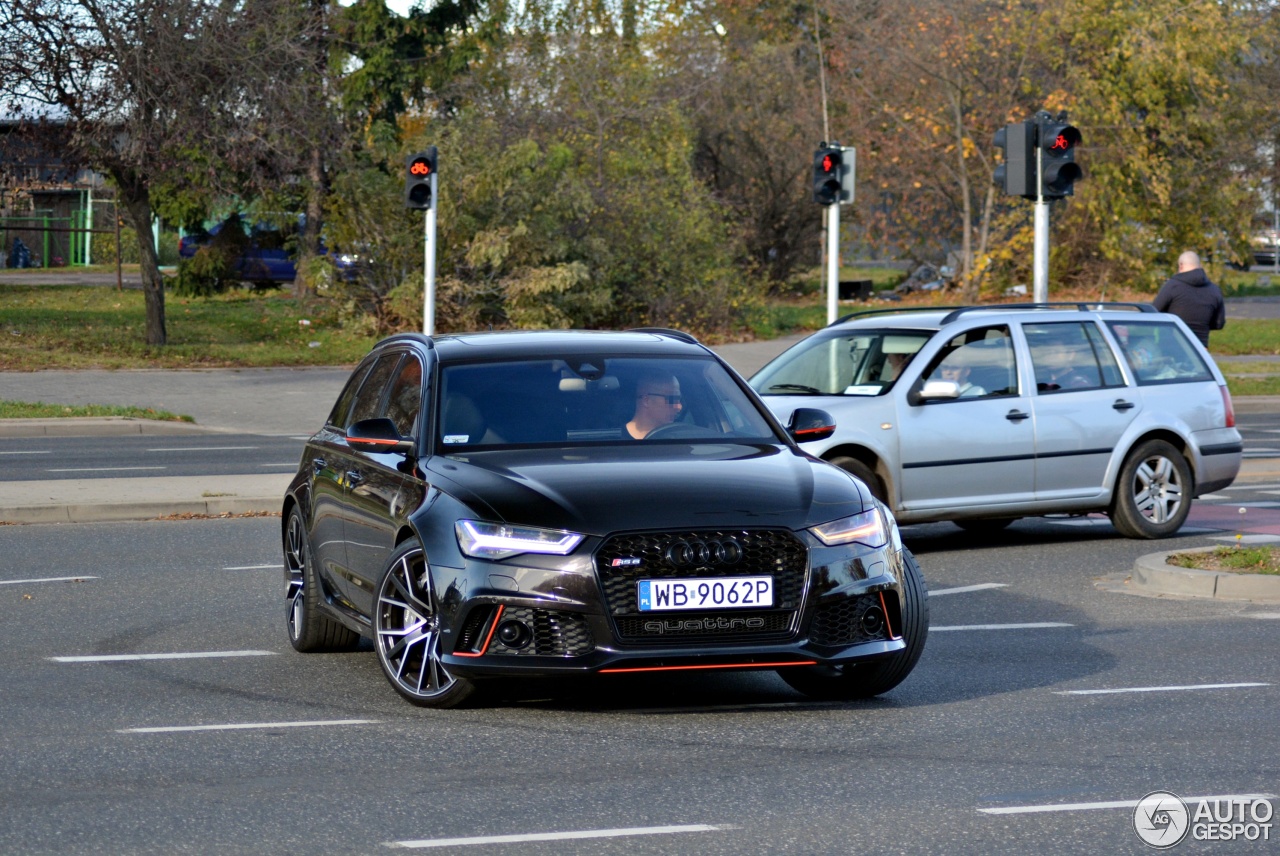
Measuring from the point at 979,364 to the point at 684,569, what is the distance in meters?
6.48

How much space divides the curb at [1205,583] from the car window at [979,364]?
7.33 ft

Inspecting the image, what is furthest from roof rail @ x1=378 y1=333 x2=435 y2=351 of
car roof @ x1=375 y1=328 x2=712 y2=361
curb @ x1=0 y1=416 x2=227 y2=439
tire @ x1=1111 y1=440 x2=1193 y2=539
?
curb @ x1=0 y1=416 x2=227 y2=439

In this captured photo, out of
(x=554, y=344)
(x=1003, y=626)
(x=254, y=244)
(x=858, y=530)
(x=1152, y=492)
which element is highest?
(x=254, y=244)

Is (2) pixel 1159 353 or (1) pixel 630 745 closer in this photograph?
(1) pixel 630 745

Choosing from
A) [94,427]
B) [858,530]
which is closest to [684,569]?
[858,530]

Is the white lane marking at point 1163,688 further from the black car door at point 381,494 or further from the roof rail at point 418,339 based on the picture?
the roof rail at point 418,339

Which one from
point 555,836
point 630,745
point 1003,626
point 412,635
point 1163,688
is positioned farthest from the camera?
point 1003,626

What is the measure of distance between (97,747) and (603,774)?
1839mm

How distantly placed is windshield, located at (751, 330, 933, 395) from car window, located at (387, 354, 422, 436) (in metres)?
4.72

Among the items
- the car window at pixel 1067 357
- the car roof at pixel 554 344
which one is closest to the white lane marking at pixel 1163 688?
the car roof at pixel 554 344

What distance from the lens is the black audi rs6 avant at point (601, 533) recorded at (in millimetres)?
6770

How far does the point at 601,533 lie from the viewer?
6.74 metres

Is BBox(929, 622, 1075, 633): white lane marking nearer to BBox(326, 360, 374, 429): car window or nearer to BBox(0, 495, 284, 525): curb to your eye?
BBox(326, 360, 374, 429): car window

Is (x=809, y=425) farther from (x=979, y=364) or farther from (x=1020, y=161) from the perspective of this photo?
(x=1020, y=161)
